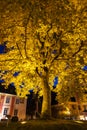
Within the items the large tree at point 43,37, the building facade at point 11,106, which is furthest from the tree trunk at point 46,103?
the building facade at point 11,106

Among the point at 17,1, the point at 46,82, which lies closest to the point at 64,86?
the point at 46,82

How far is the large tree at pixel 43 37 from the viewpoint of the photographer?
13.7 metres

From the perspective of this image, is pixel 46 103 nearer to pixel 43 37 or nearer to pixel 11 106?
pixel 43 37

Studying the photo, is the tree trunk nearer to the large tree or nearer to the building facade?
the large tree

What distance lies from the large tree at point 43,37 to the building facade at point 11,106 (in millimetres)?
26398

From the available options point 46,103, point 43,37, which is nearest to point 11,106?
point 46,103

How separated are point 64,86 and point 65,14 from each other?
12060mm

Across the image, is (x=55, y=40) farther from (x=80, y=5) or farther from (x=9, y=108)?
(x=9, y=108)

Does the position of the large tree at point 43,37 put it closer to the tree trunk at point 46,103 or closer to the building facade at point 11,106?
the tree trunk at point 46,103

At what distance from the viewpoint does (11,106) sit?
1895 inches

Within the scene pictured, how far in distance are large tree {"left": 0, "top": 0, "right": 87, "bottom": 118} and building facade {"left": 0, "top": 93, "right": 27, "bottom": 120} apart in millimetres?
26398

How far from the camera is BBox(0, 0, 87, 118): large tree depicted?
1367 cm

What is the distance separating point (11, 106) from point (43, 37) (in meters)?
34.1

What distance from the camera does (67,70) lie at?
21031 mm
